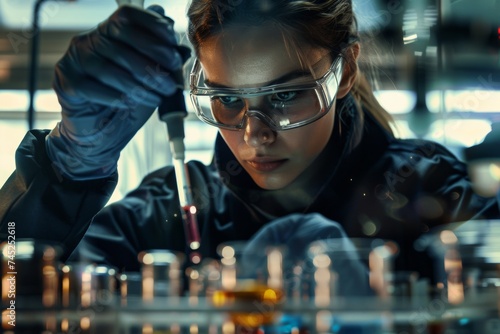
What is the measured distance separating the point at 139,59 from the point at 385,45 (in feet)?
1.42

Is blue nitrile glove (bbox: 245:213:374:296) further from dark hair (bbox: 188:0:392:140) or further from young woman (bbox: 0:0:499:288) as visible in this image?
dark hair (bbox: 188:0:392:140)

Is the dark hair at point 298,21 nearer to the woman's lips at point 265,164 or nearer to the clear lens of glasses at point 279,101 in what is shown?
the clear lens of glasses at point 279,101

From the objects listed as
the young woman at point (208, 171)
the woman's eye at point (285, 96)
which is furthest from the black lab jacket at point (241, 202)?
the woman's eye at point (285, 96)

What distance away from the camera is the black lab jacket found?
1.17m

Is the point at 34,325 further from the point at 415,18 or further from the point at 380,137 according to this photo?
the point at 415,18

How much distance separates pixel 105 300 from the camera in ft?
3.74

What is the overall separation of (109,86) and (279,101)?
307mm

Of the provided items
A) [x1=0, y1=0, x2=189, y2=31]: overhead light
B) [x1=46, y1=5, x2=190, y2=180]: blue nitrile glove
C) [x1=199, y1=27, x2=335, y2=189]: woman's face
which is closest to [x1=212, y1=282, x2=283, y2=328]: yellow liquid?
[x1=199, y1=27, x2=335, y2=189]: woman's face

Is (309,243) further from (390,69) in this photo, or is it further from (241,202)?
(390,69)

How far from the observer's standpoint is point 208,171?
1183 mm

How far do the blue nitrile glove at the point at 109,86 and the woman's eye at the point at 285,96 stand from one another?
18 centimetres

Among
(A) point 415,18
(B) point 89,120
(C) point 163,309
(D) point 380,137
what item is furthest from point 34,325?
(A) point 415,18

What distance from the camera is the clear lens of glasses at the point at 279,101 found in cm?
110

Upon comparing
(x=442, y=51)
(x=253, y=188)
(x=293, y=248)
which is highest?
(x=442, y=51)
